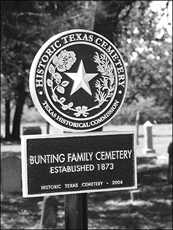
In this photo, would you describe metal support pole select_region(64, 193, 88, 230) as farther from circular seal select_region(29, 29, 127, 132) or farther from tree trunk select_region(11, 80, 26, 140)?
tree trunk select_region(11, 80, 26, 140)

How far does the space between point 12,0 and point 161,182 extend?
5.82m

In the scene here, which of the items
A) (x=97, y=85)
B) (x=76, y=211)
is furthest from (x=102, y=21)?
(x=76, y=211)

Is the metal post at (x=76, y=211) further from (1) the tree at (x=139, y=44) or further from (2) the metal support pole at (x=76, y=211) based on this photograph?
(1) the tree at (x=139, y=44)

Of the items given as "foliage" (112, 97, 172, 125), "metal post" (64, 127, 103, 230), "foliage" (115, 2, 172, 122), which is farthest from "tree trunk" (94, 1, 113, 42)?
"foliage" (112, 97, 172, 125)

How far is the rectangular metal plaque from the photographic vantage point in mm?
3434

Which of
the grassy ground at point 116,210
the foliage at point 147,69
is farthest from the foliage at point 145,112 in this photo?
the grassy ground at point 116,210

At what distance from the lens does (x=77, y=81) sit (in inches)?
135

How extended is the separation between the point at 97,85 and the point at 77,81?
170mm

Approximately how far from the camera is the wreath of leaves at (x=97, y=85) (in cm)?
340

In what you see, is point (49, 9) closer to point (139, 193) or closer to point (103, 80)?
point (139, 193)

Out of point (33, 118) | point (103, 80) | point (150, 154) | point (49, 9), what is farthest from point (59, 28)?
point (33, 118)

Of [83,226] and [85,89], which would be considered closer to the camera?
[85,89]

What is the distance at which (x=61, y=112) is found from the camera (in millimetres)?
3430

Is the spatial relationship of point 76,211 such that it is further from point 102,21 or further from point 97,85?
point 102,21
